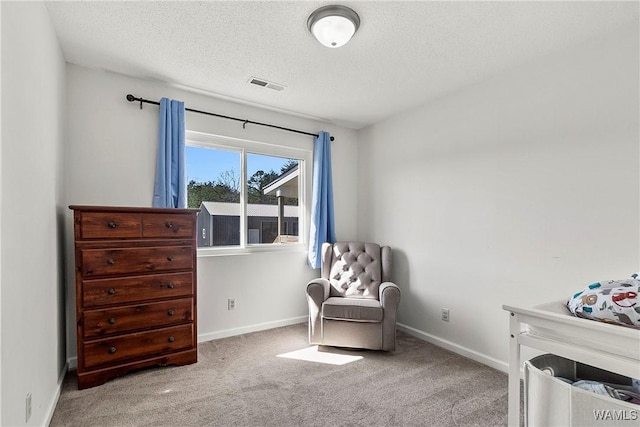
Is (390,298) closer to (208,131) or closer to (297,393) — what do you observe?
(297,393)

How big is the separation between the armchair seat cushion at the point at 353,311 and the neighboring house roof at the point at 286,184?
140 centimetres

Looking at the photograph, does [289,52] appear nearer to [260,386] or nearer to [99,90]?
[99,90]

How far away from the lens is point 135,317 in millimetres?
2285

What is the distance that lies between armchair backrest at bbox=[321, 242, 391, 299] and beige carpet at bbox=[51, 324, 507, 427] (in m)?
0.63

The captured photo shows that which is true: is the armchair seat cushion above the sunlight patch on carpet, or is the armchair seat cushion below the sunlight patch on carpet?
above

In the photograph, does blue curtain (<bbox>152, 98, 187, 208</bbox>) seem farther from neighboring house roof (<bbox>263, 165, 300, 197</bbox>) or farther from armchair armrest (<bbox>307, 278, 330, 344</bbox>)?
armchair armrest (<bbox>307, 278, 330, 344</bbox>)

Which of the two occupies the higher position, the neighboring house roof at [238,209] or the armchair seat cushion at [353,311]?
the neighboring house roof at [238,209]

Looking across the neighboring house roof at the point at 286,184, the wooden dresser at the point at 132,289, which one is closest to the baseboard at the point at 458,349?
the neighboring house roof at the point at 286,184

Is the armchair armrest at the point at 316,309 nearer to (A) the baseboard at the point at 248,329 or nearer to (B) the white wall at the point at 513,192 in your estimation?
(A) the baseboard at the point at 248,329

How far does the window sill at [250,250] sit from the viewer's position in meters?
3.06

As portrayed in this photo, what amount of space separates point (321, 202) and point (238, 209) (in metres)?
0.94

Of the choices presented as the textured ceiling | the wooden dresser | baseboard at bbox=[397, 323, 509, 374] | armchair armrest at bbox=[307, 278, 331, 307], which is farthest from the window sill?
the textured ceiling

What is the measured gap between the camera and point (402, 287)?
11.2ft

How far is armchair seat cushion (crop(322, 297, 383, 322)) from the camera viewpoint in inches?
107
